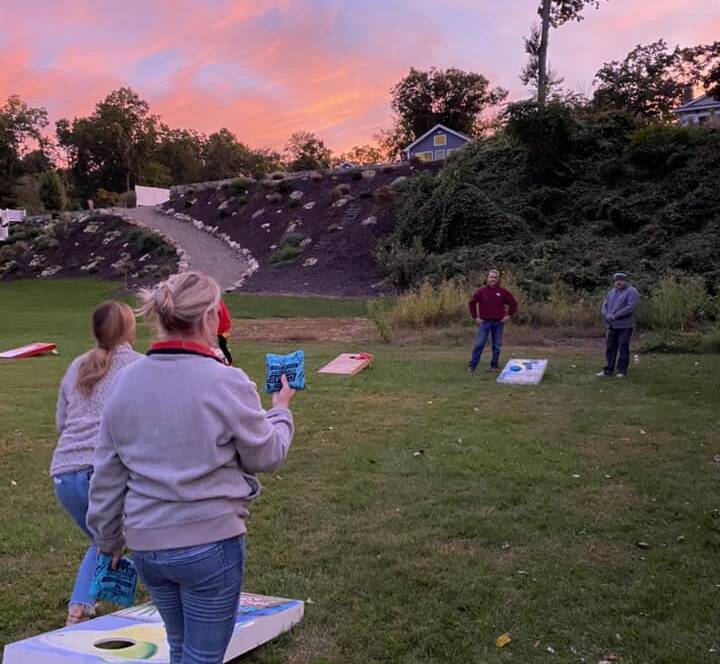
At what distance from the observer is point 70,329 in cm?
1959

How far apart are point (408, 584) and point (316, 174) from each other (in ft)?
126

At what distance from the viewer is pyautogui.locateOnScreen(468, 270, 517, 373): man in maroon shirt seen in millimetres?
11531

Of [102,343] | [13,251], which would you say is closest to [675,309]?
[102,343]

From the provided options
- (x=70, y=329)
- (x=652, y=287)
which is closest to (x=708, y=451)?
(x=652, y=287)

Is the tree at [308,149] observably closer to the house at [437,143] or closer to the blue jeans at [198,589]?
the house at [437,143]

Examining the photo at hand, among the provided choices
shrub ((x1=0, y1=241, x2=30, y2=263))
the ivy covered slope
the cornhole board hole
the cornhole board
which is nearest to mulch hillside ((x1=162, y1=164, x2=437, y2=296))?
the ivy covered slope

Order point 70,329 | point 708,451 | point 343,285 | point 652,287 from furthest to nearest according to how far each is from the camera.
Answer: point 343,285 → point 70,329 → point 652,287 → point 708,451

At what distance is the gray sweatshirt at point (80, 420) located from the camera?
128 inches

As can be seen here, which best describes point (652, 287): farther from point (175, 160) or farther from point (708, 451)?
point (175, 160)

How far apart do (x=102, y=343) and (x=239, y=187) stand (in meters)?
41.7

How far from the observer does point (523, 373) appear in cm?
1061

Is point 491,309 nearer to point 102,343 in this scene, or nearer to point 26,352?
point 102,343

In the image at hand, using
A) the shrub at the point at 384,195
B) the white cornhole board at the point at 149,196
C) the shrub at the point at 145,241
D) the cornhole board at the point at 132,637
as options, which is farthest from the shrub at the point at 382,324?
the white cornhole board at the point at 149,196

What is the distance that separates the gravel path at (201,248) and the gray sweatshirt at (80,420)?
994 inches
